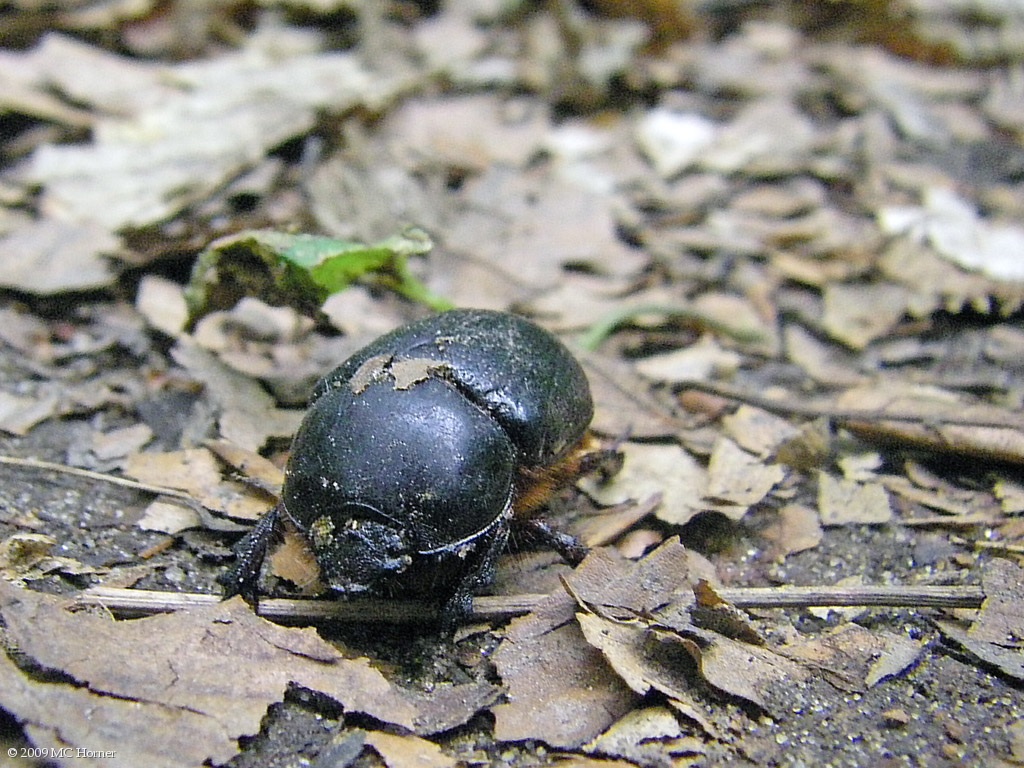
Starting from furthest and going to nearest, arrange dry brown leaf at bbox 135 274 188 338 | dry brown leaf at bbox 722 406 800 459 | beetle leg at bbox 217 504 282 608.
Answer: dry brown leaf at bbox 135 274 188 338 → dry brown leaf at bbox 722 406 800 459 → beetle leg at bbox 217 504 282 608

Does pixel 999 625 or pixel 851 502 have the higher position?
pixel 999 625

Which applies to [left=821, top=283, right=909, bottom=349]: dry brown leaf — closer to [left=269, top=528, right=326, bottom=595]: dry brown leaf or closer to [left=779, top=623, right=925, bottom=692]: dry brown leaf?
[left=779, top=623, right=925, bottom=692]: dry brown leaf


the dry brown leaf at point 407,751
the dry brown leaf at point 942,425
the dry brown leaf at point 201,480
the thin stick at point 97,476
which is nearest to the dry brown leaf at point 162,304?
the dry brown leaf at point 201,480

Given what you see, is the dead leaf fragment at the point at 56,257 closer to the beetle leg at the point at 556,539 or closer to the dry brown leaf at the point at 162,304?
the dry brown leaf at the point at 162,304

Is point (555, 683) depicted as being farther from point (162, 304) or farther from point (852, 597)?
point (162, 304)

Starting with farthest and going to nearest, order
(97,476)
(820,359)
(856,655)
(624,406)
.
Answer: (820,359)
(624,406)
(97,476)
(856,655)

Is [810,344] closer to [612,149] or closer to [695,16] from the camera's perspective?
[612,149]

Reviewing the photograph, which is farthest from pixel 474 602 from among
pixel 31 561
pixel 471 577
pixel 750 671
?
pixel 31 561

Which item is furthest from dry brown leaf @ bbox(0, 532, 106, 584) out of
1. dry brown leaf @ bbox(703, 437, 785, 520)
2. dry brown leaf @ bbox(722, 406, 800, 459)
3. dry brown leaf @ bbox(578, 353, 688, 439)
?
dry brown leaf @ bbox(722, 406, 800, 459)
